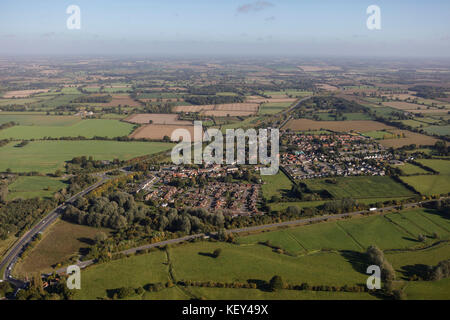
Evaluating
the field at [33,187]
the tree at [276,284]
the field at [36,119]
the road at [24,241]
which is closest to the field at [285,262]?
the tree at [276,284]

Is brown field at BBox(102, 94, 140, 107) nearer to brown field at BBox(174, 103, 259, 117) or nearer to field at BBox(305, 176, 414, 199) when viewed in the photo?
brown field at BBox(174, 103, 259, 117)

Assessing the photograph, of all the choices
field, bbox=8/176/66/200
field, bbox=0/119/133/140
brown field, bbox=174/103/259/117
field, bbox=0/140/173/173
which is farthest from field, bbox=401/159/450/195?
field, bbox=0/119/133/140

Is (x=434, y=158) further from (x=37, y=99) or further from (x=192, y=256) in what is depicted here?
(x=37, y=99)

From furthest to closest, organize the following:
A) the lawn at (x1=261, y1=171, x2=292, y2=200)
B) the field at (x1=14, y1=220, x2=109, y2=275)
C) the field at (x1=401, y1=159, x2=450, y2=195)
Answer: the field at (x1=401, y1=159, x2=450, y2=195) → the lawn at (x1=261, y1=171, x2=292, y2=200) → the field at (x1=14, y1=220, x2=109, y2=275)

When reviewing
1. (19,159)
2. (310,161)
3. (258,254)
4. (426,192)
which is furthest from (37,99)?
(426,192)

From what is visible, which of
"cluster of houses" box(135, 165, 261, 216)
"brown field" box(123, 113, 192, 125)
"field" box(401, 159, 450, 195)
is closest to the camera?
"cluster of houses" box(135, 165, 261, 216)

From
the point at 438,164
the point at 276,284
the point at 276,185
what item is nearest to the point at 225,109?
the point at 276,185
